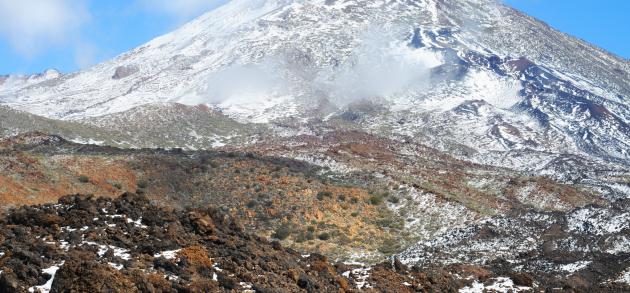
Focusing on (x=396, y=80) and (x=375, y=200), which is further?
(x=396, y=80)

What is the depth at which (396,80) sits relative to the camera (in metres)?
99.9

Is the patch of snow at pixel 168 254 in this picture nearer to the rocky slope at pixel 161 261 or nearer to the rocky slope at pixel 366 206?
the rocky slope at pixel 161 261

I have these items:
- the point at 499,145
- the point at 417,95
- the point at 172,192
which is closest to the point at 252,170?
the point at 172,192

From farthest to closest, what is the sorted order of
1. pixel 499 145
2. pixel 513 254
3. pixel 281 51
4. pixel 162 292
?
1. pixel 281 51
2. pixel 499 145
3. pixel 513 254
4. pixel 162 292

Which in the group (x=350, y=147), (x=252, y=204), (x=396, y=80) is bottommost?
(x=252, y=204)

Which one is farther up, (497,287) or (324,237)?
(497,287)

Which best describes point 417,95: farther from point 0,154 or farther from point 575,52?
point 0,154

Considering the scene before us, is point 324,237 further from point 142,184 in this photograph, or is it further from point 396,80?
point 396,80

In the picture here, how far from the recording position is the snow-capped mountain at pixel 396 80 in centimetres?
7762

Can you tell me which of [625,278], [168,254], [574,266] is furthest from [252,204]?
[168,254]

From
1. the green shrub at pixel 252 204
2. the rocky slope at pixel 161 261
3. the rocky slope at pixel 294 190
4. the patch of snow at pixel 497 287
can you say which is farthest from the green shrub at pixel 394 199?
the patch of snow at pixel 497 287

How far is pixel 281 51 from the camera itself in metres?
110

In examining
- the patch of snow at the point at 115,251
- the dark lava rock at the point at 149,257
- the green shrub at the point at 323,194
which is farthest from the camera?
the green shrub at the point at 323,194

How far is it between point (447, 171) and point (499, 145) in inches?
1181
